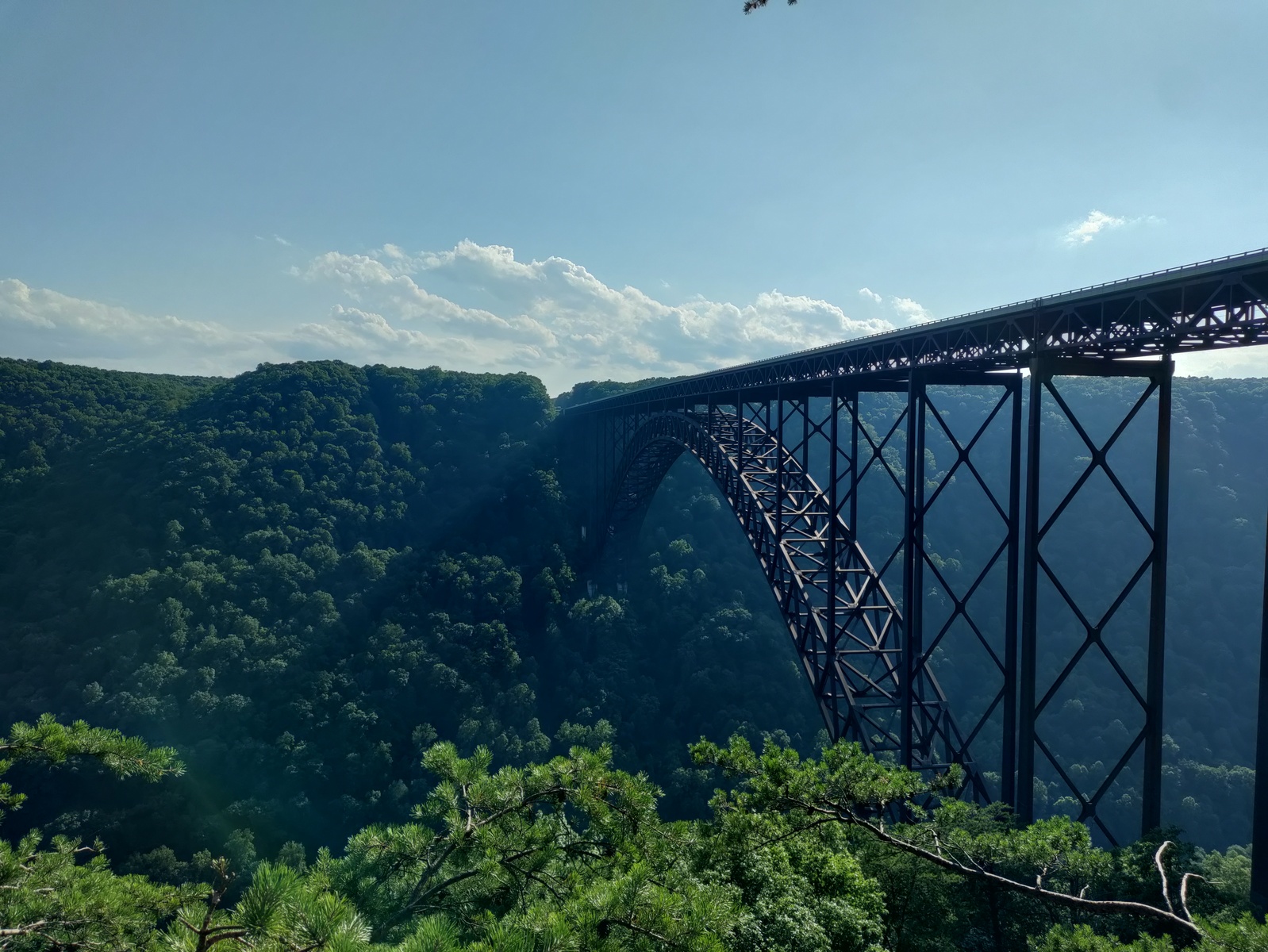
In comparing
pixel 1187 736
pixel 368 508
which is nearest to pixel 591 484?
pixel 368 508

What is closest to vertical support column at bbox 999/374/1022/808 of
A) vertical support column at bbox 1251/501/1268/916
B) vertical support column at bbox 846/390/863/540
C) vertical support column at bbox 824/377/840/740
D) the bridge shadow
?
vertical support column at bbox 1251/501/1268/916

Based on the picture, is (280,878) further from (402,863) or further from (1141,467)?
(1141,467)

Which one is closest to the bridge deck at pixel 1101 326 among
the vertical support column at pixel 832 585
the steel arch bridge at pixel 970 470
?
the steel arch bridge at pixel 970 470

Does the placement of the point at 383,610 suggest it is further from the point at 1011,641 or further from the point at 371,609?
the point at 1011,641

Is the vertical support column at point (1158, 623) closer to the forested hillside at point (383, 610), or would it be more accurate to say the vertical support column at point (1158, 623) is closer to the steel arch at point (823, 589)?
the steel arch at point (823, 589)

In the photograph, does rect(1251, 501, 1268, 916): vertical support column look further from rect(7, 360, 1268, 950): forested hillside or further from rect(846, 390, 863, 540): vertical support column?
rect(7, 360, 1268, 950): forested hillside
